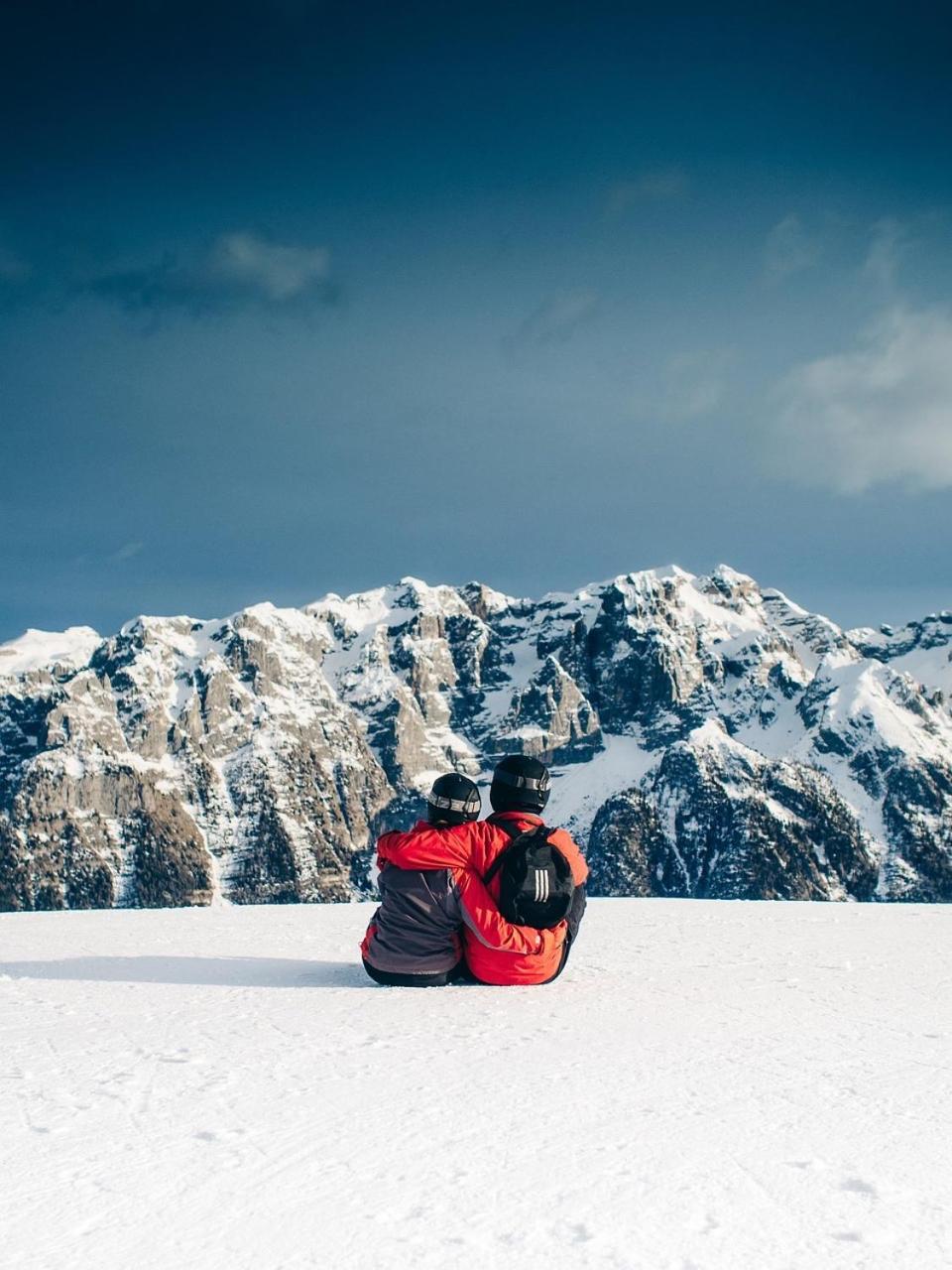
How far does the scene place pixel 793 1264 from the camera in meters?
2.96

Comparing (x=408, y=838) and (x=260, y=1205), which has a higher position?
(x=408, y=838)

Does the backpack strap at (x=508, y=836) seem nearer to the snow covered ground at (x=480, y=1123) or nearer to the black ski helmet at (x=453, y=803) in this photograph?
the black ski helmet at (x=453, y=803)

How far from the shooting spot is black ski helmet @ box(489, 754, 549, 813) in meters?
8.53

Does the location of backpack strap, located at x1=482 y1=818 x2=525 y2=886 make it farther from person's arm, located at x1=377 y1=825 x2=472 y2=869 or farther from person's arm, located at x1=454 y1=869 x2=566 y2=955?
person's arm, located at x1=377 y1=825 x2=472 y2=869

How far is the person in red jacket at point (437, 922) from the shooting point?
790cm

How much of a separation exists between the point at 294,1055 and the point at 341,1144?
5.80 feet

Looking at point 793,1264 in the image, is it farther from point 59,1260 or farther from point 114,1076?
point 114,1076

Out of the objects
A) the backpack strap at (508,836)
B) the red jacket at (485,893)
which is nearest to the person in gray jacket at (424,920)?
the red jacket at (485,893)

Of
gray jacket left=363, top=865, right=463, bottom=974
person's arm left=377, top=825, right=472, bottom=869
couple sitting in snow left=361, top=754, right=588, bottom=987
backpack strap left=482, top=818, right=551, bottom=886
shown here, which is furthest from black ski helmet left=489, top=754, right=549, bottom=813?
gray jacket left=363, top=865, right=463, bottom=974

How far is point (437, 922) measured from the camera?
8125mm

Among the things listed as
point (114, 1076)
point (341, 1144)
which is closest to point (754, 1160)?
point (341, 1144)

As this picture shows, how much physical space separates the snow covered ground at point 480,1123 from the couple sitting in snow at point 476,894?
324mm

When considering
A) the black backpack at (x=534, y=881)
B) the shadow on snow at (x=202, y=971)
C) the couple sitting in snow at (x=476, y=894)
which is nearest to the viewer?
the black backpack at (x=534, y=881)

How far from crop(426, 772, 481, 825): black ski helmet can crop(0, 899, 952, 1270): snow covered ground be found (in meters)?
1.53
